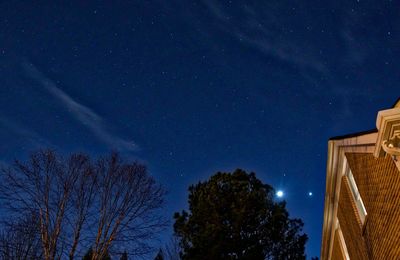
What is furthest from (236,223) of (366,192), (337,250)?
(366,192)

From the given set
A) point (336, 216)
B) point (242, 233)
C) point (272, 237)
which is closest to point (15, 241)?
point (242, 233)

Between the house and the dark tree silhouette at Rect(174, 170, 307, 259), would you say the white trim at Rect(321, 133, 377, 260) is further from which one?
the dark tree silhouette at Rect(174, 170, 307, 259)

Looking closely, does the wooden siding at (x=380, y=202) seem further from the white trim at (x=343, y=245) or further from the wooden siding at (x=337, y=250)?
the wooden siding at (x=337, y=250)

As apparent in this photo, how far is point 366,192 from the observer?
25.3ft

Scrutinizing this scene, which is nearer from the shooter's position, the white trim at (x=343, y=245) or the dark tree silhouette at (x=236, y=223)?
the white trim at (x=343, y=245)

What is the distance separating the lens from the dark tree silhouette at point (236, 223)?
18484mm

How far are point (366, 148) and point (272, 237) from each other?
13.7 m

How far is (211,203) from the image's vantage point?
19812 millimetres

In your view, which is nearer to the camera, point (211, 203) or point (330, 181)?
point (330, 181)

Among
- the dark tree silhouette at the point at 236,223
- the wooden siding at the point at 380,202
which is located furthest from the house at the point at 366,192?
the dark tree silhouette at the point at 236,223

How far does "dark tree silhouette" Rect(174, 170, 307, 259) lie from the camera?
1848 centimetres

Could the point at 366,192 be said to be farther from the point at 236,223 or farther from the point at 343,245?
the point at 236,223

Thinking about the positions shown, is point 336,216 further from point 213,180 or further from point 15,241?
point 15,241

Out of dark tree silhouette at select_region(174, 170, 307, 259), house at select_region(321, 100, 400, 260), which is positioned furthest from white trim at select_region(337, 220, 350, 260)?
dark tree silhouette at select_region(174, 170, 307, 259)
